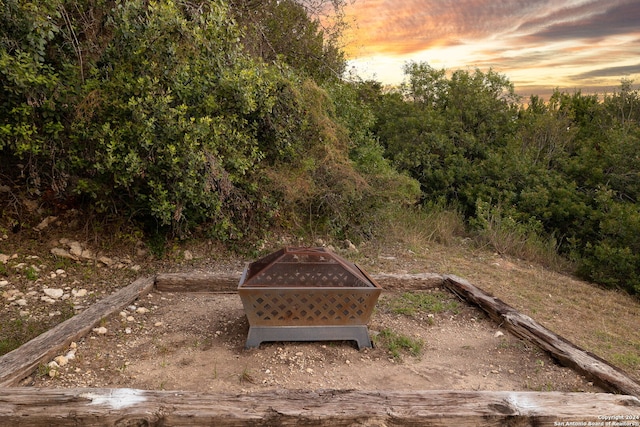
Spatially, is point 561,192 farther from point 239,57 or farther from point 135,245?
point 135,245

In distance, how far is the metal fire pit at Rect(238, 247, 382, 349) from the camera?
372 cm

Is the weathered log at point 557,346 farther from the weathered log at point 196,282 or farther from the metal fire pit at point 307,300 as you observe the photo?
the weathered log at point 196,282

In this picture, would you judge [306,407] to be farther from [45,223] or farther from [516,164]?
[516,164]

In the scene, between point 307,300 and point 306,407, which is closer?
point 306,407

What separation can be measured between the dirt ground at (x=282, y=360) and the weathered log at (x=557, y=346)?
0.07 metres

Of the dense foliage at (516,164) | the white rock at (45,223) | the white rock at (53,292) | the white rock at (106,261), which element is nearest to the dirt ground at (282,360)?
the white rock at (53,292)

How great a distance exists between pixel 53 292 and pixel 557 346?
479 centimetres

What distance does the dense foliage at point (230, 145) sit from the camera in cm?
486

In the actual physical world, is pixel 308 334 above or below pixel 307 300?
below

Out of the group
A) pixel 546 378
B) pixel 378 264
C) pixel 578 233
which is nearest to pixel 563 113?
pixel 578 233

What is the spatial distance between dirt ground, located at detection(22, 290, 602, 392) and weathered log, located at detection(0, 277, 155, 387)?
0.25 feet

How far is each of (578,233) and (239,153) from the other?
23.8 feet

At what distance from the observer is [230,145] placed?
5.65 metres

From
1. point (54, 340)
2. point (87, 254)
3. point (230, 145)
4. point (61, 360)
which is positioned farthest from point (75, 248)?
point (61, 360)
